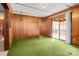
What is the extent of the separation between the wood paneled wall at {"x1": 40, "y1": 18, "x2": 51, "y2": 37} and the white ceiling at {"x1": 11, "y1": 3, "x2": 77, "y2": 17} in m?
0.17

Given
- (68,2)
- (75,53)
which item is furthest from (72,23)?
(75,53)

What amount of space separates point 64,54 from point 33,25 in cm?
108

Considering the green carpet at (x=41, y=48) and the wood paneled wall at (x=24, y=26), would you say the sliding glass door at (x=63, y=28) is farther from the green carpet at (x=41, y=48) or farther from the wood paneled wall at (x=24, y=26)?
A: the wood paneled wall at (x=24, y=26)

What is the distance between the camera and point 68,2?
253 cm

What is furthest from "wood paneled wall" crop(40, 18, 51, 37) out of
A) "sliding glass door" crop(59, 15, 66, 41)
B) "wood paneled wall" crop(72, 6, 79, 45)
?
"wood paneled wall" crop(72, 6, 79, 45)

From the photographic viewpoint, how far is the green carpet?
8.50 feet

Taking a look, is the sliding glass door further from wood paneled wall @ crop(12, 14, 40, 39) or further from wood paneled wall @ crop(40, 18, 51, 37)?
wood paneled wall @ crop(12, 14, 40, 39)

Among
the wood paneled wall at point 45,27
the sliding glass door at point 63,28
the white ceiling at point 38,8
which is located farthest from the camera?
the wood paneled wall at point 45,27

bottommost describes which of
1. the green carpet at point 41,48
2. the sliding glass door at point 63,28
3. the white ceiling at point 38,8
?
the green carpet at point 41,48

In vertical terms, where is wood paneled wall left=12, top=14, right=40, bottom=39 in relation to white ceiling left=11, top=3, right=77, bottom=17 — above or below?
below

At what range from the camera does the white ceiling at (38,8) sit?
8.48ft

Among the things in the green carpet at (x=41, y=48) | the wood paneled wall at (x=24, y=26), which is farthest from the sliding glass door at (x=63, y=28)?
the wood paneled wall at (x=24, y=26)

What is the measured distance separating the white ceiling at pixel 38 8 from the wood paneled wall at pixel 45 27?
0.55 feet

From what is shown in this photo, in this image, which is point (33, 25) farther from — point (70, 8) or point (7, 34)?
point (70, 8)
